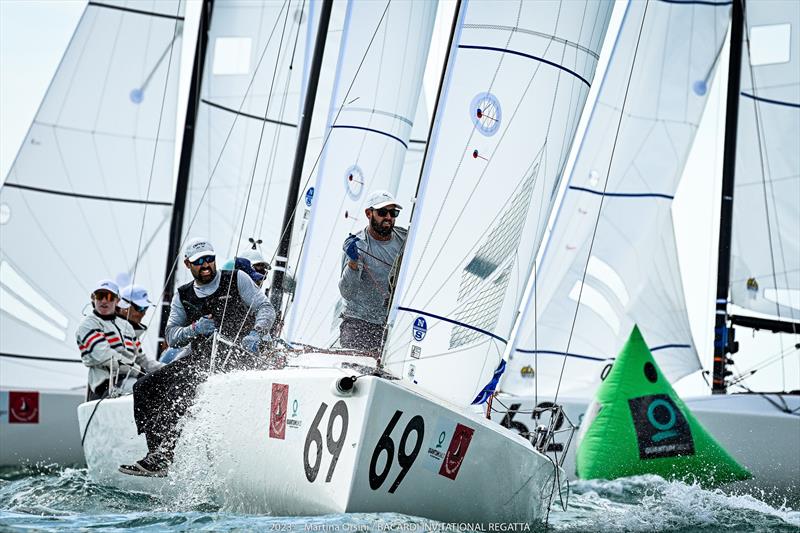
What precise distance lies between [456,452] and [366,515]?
1.70ft

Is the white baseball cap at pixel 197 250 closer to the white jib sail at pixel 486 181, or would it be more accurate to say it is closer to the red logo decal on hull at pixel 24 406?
the white jib sail at pixel 486 181

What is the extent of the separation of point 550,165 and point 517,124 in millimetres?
338

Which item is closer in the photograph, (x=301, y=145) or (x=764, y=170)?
(x=301, y=145)

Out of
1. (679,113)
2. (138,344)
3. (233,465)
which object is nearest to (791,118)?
(679,113)

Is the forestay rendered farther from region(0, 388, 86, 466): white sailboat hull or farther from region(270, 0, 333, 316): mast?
region(0, 388, 86, 466): white sailboat hull

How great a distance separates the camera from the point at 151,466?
6.19 m

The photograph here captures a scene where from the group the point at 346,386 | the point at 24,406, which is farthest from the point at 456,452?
the point at 24,406

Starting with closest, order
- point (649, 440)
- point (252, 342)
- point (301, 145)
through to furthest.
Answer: point (252, 342) < point (649, 440) < point (301, 145)

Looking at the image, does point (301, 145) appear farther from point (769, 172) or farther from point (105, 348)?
point (769, 172)

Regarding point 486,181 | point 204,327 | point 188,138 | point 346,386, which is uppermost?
point 188,138

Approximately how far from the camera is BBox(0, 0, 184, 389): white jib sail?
11188 millimetres

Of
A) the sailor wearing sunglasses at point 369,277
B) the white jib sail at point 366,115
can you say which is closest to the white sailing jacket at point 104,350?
the white jib sail at point 366,115

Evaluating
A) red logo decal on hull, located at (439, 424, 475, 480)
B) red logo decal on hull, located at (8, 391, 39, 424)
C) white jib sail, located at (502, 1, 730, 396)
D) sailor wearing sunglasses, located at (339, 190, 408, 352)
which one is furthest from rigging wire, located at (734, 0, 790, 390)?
red logo decal on hull, located at (8, 391, 39, 424)

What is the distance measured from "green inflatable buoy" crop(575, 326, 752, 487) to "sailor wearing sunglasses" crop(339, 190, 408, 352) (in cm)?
229
